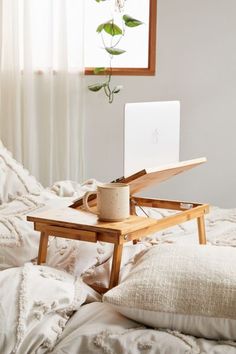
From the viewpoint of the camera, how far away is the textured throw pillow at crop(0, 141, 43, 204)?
2320mm

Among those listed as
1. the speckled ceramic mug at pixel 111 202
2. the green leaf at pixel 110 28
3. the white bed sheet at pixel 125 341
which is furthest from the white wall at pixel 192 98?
the white bed sheet at pixel 125 341

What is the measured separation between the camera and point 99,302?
1.66 metres

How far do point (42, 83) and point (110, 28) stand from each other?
51 centimetres

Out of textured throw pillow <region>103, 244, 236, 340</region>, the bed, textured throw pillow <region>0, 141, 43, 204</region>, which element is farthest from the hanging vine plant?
textured throw pillow <region>103, 244, 236, 340</region>

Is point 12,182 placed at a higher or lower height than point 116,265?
higher

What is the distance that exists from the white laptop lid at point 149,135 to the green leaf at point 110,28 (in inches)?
60.6

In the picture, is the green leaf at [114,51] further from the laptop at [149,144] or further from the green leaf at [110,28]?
the laptop at [149,144]

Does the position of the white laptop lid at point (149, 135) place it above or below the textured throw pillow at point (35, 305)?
above

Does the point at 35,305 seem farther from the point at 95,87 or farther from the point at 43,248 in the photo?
the point at 95,87

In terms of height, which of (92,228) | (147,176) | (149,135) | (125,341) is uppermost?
(149,135)

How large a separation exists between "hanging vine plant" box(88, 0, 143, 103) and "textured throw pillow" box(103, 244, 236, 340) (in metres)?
2.28

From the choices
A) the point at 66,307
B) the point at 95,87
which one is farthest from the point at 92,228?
the point at 95,87

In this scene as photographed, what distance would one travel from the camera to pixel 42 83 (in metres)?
3.75

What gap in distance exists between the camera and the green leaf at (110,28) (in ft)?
11.9
